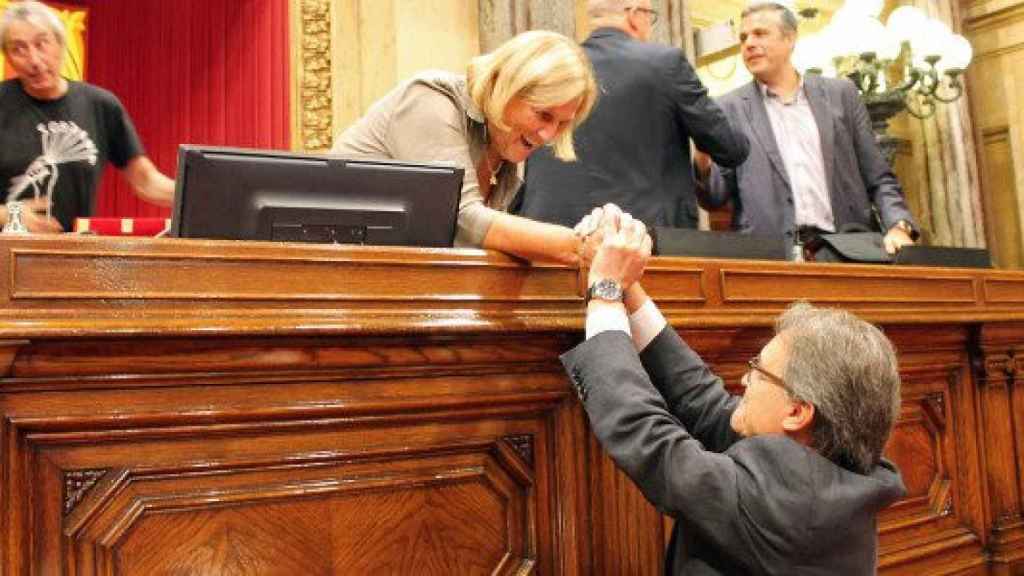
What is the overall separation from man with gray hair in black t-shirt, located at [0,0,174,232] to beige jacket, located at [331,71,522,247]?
3.71 ft

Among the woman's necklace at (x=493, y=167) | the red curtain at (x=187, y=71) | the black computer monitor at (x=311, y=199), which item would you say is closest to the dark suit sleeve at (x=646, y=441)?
the black computer monitor at (x=311, y=199)

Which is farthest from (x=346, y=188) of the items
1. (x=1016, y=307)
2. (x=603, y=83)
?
(x=1016, y=307)

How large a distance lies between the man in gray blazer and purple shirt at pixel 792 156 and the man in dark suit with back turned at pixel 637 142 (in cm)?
36

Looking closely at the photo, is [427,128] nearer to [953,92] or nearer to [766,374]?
[766,374]

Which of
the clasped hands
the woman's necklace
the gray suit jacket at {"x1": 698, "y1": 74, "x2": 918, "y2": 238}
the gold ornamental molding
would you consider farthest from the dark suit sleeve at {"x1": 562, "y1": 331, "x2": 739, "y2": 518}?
the gold ornamental molding

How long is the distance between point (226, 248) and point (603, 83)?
1404 millimetres

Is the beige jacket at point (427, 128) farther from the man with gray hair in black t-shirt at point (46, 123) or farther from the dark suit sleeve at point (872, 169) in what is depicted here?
the dark suit sleeve at point (872, 169)

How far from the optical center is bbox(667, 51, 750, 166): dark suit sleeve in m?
2.32

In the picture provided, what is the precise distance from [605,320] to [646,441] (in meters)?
0.19

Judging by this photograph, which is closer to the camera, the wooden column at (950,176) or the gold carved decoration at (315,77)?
the gold carved decoration at (315,77)

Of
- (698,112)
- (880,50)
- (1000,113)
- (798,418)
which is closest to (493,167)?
(698,112)

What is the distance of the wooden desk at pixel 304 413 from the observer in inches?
40.3

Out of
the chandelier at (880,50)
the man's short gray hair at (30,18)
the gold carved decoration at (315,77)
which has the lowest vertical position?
the man's short gray hair at (30,18)

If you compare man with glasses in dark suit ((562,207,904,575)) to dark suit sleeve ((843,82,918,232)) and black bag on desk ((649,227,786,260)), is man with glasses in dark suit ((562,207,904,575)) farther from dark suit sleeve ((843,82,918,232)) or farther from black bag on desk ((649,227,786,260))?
dark suit sleeve ((843,82,918,232))
